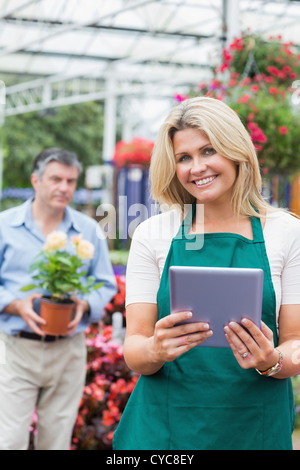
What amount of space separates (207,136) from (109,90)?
13577 millimetres

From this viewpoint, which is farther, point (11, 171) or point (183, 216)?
point (11, 171)

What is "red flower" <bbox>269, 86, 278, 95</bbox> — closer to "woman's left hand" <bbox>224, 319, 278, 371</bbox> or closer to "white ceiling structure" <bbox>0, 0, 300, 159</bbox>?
"white ceiling structure" <bbox>0, 0, 300, 159</bbox>

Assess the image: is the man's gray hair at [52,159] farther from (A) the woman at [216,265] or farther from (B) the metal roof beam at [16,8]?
(B) the metal roof beam at [16,8]

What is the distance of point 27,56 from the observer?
17.1 m

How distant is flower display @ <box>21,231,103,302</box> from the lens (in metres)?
2.92

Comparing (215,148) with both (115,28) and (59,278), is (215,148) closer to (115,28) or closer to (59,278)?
(59,278)

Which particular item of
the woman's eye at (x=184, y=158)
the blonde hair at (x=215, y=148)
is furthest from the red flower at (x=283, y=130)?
the woman's eye at (x=184, y=158)

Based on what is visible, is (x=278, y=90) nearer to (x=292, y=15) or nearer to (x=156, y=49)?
(x=292, y=15)

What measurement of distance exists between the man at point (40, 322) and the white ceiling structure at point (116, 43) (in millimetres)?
5019

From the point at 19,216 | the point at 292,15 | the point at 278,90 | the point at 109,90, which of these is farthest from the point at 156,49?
the point at 19,216

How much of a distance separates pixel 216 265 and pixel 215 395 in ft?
1.14

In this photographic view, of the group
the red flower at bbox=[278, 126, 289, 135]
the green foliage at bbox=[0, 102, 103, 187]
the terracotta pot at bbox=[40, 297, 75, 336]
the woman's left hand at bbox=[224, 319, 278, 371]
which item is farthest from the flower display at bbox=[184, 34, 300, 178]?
the green foliage at bbox=[0, 102, 103, 187]

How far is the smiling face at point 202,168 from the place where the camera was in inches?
66.9

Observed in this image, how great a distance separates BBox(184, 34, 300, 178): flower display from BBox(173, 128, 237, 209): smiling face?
9.74 feet
